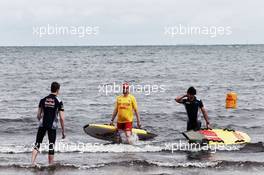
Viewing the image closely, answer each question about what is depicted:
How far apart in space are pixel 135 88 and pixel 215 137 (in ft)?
72.7

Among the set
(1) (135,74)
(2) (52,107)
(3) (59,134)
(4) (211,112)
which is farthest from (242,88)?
(2) (52,107)

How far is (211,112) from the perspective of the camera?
2559 cm

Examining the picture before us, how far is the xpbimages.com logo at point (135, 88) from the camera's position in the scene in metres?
34.8

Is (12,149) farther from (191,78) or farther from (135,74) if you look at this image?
(135,74)

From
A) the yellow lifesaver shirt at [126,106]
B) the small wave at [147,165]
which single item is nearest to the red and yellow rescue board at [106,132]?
the yellow lifesaver shirt at [126,106]

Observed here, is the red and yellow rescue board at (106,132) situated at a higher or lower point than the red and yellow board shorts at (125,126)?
lower

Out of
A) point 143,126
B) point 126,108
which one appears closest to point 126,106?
point 126,108

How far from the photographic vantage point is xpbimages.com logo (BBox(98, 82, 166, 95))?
34750 mm

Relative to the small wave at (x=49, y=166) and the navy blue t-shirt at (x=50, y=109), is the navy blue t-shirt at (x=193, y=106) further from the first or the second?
the navy blue t-shirt at (x=50, y=109)

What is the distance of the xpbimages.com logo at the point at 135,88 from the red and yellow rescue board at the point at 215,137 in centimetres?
1687

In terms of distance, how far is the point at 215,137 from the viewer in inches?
637

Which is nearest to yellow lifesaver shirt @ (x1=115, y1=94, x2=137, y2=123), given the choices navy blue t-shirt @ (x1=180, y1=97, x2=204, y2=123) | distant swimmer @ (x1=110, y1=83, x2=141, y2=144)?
distant swimmer @ (x1=110, y1=83, x2=141, y2=144)

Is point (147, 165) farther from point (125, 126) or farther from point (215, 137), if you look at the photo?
point (215, 137)

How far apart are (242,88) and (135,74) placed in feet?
54.6
